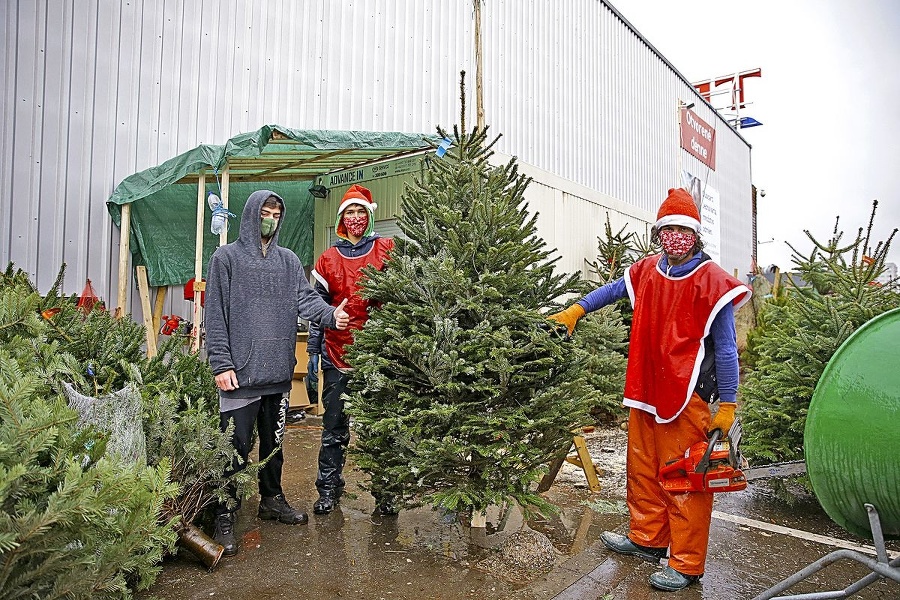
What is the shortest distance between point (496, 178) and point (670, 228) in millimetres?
1126

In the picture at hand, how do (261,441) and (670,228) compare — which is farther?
(261,441)

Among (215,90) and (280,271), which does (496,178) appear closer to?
(280,271)

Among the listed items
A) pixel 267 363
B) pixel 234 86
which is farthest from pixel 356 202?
pixel 234 86

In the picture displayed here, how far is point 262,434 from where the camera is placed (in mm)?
3971

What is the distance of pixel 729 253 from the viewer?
74.4 ft

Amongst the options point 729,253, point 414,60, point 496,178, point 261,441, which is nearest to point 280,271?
point 261,441

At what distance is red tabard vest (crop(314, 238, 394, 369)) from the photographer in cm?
432

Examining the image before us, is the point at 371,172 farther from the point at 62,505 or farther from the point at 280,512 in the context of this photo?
the point at 62,505

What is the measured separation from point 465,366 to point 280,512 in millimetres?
1786

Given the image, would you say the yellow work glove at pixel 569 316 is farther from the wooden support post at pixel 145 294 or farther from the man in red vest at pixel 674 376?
the wooden support post at pixel 145 294

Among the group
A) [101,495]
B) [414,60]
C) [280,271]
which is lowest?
[101,495]

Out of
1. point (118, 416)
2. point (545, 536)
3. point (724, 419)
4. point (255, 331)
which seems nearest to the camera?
point (118, 416)

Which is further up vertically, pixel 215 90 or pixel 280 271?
pixel 215 90

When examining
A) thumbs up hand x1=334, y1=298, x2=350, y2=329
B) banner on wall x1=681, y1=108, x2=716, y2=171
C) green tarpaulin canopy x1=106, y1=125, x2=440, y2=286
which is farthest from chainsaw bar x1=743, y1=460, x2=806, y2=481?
banner on wall x1=681, y1=108, x2=716, y2=171
